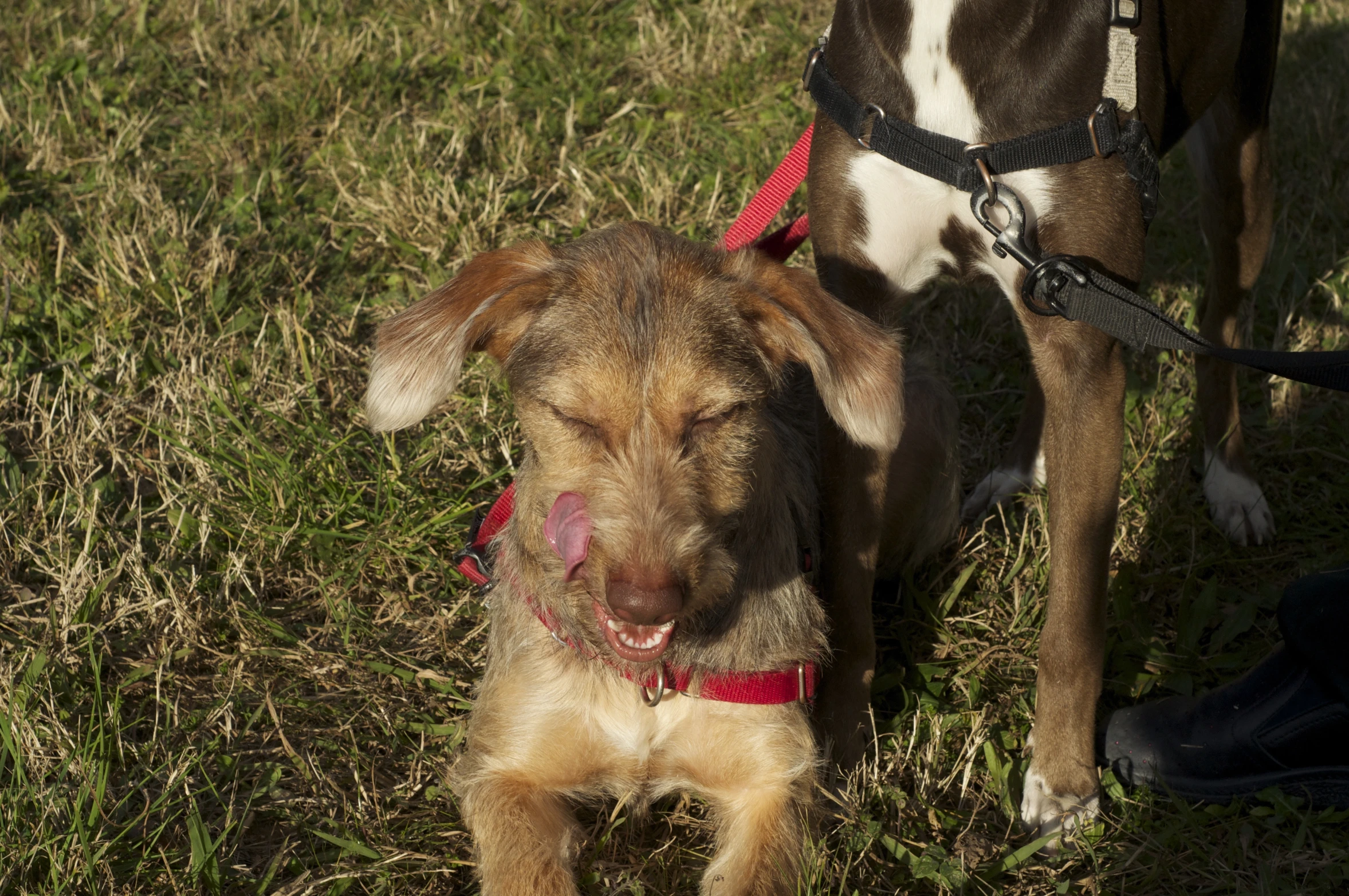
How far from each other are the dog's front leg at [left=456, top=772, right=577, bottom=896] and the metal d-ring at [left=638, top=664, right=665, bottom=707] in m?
0.34

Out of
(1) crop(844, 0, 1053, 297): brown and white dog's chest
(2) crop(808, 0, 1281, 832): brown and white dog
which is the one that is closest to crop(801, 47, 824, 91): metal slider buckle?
(2) crop(808, 0, 1281, 832): brown and white dog

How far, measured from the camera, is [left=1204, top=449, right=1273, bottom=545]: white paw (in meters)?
3.91

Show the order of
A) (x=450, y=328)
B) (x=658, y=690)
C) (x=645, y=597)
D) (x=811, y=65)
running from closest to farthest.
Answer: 1. (x=645, y=597)
2. (x=450, y=328)
3. (x=658, y=690)
4. (x=811, y=65)

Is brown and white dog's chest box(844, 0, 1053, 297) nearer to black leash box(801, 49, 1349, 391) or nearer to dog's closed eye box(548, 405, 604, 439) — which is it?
black leash box(801, 49, 1349, 391)

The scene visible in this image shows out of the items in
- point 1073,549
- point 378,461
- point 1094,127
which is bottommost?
point 378,461

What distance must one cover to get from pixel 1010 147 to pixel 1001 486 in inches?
66.4

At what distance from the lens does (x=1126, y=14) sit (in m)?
2.71

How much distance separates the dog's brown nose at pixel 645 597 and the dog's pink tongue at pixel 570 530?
0.15m

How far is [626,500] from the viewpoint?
2.42 meters

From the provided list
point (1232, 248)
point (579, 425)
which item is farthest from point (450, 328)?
point (1232, 248)

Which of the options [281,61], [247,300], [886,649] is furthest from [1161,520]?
[281,61]

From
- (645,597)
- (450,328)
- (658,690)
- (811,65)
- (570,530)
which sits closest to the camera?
(645,597)

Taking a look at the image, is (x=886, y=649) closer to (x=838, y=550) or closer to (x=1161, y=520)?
(x=838, y=550)

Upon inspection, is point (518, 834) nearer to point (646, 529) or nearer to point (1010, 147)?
point (646, 529)
